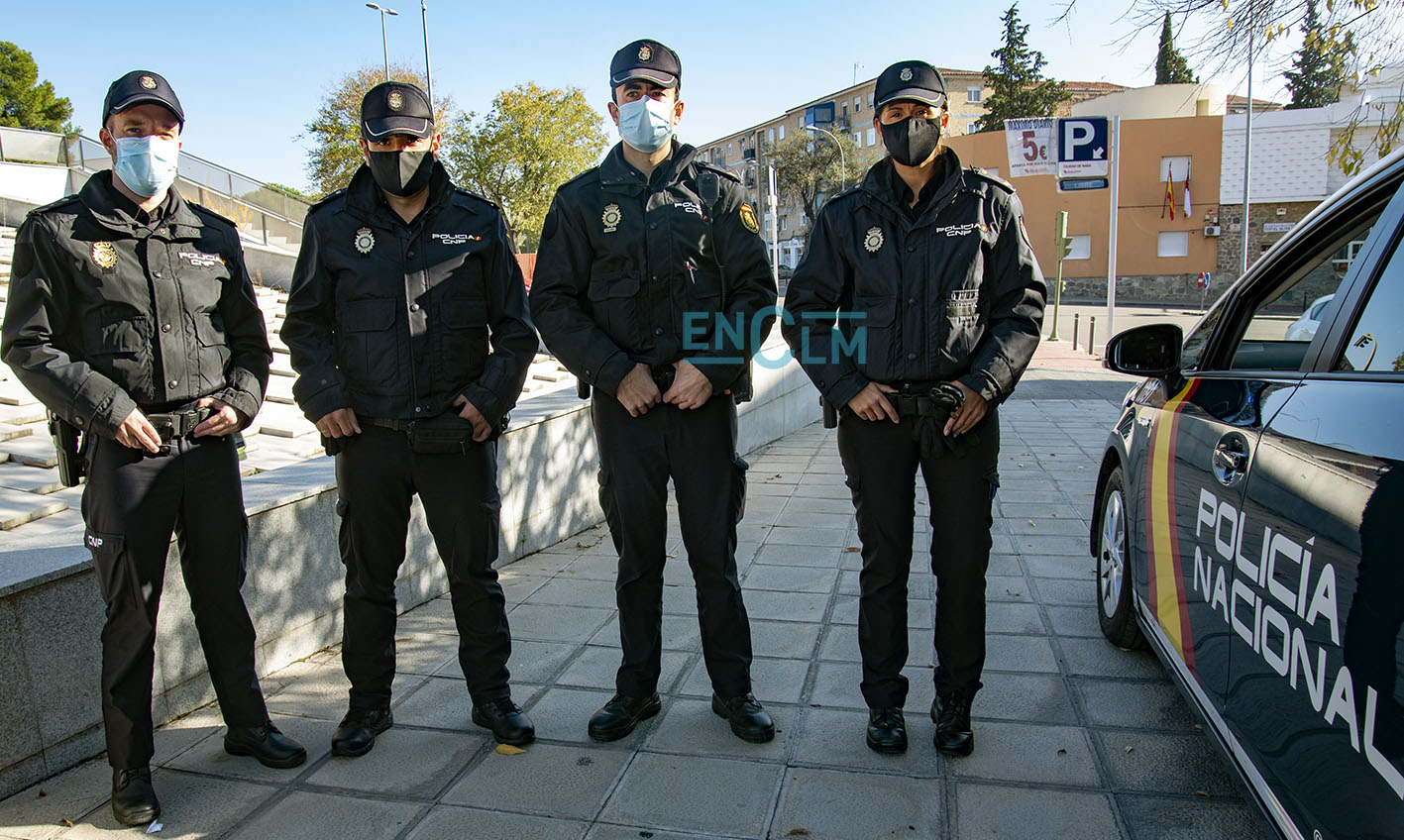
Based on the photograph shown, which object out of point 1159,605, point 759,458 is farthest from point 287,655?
point 759,458

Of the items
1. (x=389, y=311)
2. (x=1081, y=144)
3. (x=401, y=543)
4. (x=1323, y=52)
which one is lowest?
(x=401, y=543)

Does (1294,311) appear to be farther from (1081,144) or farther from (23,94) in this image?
(23,94)

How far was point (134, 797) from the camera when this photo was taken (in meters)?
2.80

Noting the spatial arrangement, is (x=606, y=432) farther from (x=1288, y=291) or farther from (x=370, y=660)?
(x=1288, y=291)

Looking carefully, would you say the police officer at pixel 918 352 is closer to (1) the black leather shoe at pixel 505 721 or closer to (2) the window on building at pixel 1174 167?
(1) the black leather shoe at pixel 505 721

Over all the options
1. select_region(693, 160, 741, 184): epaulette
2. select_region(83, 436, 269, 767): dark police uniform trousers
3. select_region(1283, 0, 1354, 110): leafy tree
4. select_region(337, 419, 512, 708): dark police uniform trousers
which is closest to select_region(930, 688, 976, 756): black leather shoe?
select_region(337, 419, 512, 708): dark police uniform trousers

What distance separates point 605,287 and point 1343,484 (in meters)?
2.22

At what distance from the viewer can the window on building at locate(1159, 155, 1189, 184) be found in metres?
43.5

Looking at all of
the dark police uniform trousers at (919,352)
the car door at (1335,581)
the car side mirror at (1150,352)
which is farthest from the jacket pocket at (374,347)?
the car door at (1335,581)

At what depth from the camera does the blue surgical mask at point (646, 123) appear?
323 centimetres

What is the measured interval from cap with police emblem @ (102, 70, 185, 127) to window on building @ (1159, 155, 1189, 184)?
157 feet

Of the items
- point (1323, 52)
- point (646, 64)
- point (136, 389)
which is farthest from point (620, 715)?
point (1323, 52)

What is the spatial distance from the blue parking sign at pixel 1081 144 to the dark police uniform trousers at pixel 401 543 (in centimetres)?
1688

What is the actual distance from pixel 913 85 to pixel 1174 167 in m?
47.0
